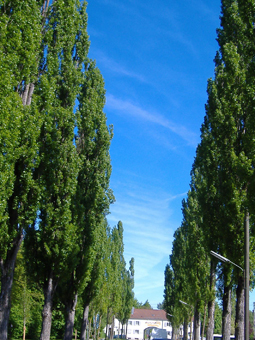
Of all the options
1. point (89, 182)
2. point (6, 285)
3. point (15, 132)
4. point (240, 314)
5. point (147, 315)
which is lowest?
point (147, 315)

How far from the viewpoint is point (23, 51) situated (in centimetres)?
1603

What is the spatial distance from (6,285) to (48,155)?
17.9 ft

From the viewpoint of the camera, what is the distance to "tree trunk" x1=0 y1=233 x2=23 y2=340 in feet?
48.3

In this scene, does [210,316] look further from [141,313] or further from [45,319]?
[141,313]

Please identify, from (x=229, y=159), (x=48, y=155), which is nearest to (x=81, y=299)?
(x=48, y=155)

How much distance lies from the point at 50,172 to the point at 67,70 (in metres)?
5.45

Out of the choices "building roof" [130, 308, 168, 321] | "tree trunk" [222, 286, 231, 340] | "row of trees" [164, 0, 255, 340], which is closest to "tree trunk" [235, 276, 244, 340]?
"row of trees" [164, 0, 255, 340]

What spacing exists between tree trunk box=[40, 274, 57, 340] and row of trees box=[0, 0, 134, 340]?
0.13 ft

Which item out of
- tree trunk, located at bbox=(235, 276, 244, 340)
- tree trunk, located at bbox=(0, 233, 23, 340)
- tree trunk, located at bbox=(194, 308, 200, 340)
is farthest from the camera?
tree trunk, located at bbox=(194, 308, 200, 340)

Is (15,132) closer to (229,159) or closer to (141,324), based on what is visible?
(229,159)

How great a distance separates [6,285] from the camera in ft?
50.0

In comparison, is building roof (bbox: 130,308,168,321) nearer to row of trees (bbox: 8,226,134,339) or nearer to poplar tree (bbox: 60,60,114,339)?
row of trees (bbox: 8,226,134,339)

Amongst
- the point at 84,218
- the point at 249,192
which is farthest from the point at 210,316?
the point at 249,192

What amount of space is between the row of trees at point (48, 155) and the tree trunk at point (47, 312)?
4 cm
